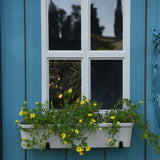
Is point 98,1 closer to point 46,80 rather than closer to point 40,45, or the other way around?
point 40,45

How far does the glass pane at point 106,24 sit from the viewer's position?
1.70 meters

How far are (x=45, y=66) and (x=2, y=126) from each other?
25.0 inches

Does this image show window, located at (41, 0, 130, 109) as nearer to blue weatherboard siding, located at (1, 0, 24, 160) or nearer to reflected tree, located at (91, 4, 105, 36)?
reflected tree, located at (91, 4, 105, 36)

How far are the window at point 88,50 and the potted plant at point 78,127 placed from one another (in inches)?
5.5

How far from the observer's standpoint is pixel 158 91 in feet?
5.53

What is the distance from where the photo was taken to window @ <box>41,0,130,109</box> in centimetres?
167

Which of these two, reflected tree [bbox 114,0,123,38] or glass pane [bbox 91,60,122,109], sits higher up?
reflected tree [bbox 114,0,123,38]

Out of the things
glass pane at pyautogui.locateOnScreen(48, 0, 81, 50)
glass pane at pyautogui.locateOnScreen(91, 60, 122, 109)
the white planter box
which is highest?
glass pane at pyautogui.locateOnScreen(48, 0, 81, 50)

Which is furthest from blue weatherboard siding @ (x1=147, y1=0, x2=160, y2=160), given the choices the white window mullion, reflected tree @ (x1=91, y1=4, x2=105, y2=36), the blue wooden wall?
the white window mullion

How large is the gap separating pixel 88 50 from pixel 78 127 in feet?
2.11

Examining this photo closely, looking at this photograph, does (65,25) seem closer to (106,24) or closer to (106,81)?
(106,24)

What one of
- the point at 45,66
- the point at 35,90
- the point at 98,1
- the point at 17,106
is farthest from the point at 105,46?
the point at 17,106

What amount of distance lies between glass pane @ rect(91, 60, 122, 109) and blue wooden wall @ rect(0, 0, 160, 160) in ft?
0.42

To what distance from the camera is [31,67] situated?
5.46 ft
